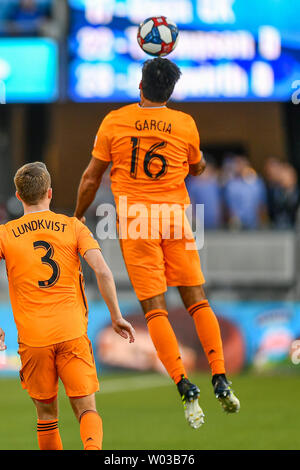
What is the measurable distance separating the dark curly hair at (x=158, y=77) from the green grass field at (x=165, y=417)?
213 inches

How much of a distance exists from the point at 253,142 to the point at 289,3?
5150 mm

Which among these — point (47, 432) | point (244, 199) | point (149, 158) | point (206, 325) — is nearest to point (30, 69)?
point (244, 199)

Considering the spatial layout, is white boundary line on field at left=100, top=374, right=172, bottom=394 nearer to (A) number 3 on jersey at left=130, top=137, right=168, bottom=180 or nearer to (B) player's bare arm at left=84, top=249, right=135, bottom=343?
(A) number 3 on jersey at left=130, top=137, right=168, bottom=180

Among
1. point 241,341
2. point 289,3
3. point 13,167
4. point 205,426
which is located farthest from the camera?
point 13,167

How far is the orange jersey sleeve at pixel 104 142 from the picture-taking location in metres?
7.89

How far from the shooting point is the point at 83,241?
23.6 feet

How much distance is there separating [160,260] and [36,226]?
1.24 m

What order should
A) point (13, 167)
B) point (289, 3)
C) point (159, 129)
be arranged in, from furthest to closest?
point (13, 167), point (289, 3), point (159, 129)

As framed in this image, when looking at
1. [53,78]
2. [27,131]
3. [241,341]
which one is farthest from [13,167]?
[241,341]

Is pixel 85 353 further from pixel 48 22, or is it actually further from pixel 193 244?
pixel 48 22

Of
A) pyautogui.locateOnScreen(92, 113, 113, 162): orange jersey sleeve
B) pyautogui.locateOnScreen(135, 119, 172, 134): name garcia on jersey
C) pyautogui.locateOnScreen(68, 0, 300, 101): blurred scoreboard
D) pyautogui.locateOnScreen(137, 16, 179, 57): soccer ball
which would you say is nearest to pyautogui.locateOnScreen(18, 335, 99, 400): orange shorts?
pyautogui.locateOnScreen(92, 113, 113, 162): orange jersey sleeve

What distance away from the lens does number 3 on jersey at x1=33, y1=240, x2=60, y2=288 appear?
7152mm

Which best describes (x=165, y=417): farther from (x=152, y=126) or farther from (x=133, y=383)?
(x=152, y=126)

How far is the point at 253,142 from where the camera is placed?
22594mm
